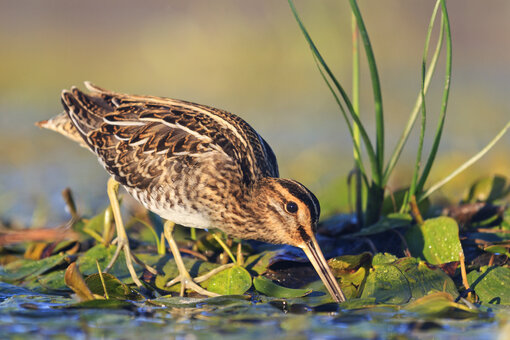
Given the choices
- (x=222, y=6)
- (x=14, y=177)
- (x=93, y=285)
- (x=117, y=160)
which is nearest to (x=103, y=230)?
(x=117, y=160)

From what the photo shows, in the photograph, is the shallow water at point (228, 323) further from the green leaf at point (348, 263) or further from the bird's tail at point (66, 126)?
the bird's tail at point (66, 126)

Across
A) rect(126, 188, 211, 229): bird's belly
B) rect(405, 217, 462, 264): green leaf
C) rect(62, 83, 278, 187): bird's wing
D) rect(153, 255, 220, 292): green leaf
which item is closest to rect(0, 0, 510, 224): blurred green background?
rect(62, 83, 278, 187): bird's wing

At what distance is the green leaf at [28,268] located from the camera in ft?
18.9

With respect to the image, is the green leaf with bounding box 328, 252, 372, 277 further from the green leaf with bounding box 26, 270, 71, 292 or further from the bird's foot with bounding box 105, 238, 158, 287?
the green leaf with bounding box 26, 270, 71, 292

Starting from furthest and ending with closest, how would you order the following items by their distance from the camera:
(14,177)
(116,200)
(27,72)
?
(27,72) → (14,177) → (116,200)

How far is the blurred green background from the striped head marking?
8.52ft

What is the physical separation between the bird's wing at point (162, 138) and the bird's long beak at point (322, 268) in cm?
69

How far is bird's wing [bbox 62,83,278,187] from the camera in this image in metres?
5.64

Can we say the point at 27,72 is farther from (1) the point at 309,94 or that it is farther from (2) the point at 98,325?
(2) the point at 98,325

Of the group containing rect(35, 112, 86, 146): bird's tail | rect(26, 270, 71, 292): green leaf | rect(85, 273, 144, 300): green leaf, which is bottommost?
rect(85, 273, 144, 300): green leaf

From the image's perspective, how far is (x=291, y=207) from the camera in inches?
206

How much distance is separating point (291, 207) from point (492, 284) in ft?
4.62

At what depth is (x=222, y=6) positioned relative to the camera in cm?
1400

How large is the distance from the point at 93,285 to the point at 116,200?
3.92 ft
